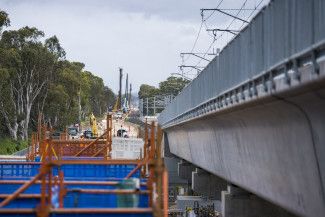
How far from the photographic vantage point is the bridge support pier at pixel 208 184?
3231 centimetres

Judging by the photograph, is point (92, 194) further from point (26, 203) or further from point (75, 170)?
point (75, 170)

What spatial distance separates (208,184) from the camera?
108ft

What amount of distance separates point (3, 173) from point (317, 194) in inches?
409

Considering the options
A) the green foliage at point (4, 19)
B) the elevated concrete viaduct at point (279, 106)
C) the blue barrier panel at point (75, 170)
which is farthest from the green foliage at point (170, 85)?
the elevated concrete viaduct at point (279, 106)

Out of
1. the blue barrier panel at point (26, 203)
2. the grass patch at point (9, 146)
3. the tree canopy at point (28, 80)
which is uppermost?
the tree canopy at point (28, 80)

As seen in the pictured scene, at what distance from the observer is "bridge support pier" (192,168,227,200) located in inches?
1272

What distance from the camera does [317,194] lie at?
10.1 m

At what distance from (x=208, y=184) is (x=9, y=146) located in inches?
1024

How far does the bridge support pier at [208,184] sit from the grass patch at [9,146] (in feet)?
75.1

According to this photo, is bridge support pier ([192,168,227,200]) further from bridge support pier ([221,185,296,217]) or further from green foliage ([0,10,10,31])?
green foliage ([0,10,10,31])

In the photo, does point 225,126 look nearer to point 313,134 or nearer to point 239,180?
point 239,180

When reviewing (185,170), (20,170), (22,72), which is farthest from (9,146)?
→ (20,170)

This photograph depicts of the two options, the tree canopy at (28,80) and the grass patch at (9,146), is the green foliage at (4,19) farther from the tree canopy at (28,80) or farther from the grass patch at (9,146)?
the grass patch at (9,146)

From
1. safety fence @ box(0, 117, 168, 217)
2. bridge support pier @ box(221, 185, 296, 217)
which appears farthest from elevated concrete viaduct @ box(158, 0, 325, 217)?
bridge support pier @ box(221, 185, 296, 217)
